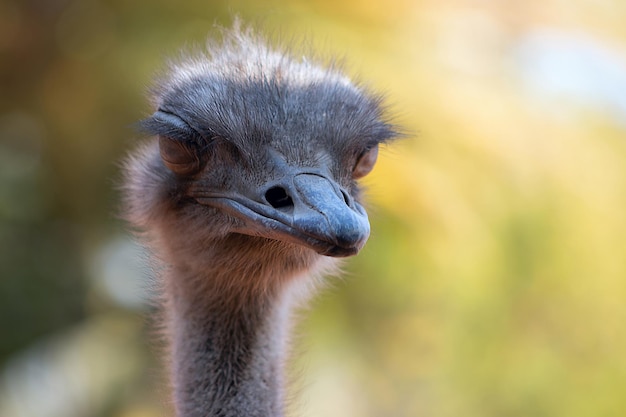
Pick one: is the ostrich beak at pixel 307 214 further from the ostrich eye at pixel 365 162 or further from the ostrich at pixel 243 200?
the ostrich eye at pixel 365 162

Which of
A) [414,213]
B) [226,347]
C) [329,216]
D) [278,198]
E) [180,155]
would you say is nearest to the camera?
[329,216]

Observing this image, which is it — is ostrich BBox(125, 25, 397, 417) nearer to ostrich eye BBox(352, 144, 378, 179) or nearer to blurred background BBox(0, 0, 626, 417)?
ostrich eye BBox(352, 144, 378, 179)

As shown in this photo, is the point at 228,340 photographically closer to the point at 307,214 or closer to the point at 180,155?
the point at 180,155

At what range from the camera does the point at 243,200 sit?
166 centimetres

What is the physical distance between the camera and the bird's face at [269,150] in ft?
5.05

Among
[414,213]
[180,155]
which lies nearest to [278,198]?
[180,155]

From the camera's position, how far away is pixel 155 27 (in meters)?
6.59

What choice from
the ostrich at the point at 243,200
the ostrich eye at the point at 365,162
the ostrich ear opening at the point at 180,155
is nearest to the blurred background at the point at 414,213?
the ostrich at the point at 243,200

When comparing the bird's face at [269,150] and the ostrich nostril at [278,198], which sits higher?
the bird's face at [269,150]

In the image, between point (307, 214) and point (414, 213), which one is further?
point (414, 213)

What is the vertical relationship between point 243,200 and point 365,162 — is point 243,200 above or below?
below

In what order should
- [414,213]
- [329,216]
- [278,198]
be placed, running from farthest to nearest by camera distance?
[414,213] < [278,198] < [329,216]

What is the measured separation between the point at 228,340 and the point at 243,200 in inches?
17.0

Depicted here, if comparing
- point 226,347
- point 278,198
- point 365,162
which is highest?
point 365,162
